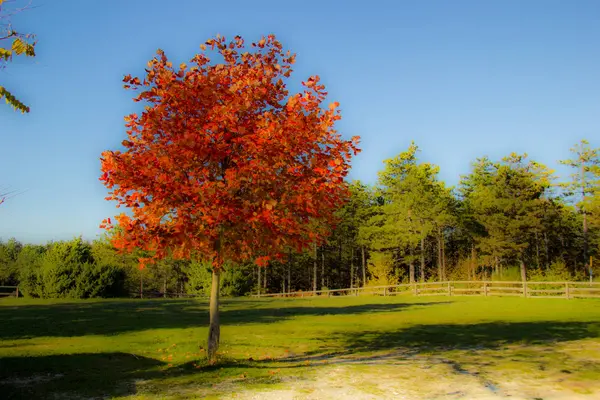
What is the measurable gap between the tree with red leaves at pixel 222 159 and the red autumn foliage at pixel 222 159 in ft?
0.08

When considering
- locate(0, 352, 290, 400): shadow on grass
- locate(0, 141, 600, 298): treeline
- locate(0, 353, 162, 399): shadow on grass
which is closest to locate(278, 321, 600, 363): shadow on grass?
locate(0, 352, 290, 400): shadow on grass

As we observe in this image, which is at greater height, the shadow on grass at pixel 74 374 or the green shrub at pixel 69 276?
the green shrub at pixel 69 276

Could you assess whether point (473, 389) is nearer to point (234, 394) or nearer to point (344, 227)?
point (234, 394)

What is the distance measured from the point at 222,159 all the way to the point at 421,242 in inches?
2206

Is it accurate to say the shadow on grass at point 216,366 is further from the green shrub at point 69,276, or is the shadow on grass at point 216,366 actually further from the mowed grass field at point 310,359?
the green shrub at point 69,276

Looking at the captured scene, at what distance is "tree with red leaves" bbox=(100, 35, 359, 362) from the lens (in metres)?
11.1

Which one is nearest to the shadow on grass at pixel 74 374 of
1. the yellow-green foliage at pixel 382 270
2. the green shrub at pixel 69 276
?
the green shrub at pixel 69 276

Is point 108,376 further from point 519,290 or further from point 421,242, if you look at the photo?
point 421,242

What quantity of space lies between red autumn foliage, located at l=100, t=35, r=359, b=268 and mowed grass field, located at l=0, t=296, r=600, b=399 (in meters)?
3.11

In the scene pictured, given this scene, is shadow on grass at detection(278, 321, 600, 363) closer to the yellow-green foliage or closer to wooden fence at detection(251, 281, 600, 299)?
wooden fence at detection(251, 281, 600, 299)

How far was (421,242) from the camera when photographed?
65.1 meters

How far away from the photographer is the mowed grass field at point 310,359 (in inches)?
408

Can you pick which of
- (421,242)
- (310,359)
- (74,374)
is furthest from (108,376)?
(421,242)

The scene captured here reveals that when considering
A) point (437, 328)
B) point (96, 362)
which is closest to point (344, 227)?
point (437, 328)
